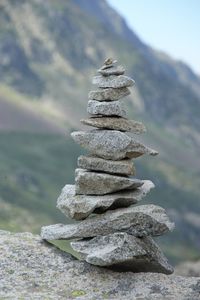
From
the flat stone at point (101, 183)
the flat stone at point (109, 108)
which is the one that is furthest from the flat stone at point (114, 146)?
the flat stone at point (101, 183)

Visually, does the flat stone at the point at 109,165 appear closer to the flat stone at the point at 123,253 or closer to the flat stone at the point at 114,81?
the flat stone at the point at 123,253

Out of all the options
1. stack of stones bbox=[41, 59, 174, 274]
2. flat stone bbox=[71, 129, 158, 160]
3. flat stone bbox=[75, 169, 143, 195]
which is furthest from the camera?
flat stone bbox=[71, 129, 158, 160]

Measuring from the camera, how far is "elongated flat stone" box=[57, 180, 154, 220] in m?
32.1

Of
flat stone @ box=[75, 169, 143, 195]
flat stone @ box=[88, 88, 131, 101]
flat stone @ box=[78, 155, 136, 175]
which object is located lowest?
flat stone @ box=[75, 169, 143, 195]

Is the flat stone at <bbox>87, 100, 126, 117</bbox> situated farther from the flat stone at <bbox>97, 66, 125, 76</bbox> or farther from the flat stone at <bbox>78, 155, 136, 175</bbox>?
the flat stone at <bbox>78, 155, 136, 175</bbox>

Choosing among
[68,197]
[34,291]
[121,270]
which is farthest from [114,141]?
[34,291]

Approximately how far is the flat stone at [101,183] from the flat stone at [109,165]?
0.93ft

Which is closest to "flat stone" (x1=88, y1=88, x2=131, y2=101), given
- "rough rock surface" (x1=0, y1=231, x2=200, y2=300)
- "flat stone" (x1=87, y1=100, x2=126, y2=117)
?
"flat stone" (x1=87, y1=100, x2=126, y2=117)

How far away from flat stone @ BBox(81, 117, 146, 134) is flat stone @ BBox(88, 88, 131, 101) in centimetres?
114

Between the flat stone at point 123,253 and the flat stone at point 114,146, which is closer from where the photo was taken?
the flat stone at point 123,253

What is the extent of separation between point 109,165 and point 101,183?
1.06 m

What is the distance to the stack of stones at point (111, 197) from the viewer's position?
104 ft

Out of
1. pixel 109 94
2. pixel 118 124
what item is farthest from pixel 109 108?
pixel 118 124

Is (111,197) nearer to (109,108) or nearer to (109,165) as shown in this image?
(109,165)
